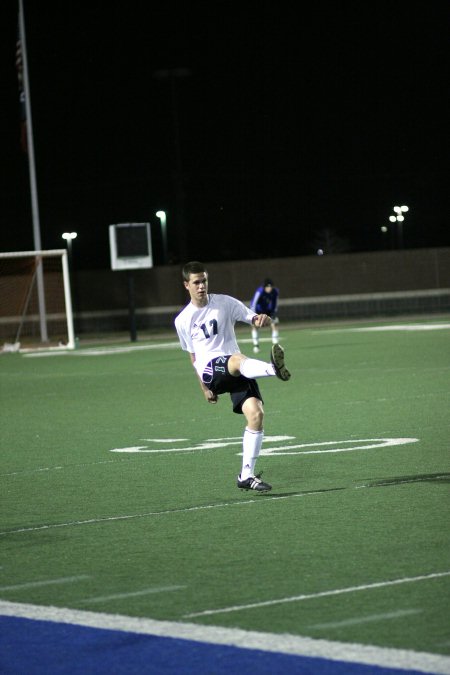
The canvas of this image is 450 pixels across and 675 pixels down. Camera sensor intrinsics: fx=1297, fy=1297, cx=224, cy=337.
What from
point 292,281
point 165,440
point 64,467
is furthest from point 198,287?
point 292,281

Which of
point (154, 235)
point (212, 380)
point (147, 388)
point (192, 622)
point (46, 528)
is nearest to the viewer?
point (192, 622)

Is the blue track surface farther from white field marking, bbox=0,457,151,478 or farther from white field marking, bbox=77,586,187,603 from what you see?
white field marking, bbox=0,457,151,478

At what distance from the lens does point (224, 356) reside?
10.3 meters

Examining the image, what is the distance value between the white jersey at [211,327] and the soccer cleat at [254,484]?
94 centimetres

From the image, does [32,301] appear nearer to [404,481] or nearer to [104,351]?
[104,351]

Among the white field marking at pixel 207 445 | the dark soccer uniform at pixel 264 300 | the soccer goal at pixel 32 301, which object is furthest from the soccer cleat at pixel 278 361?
the soccer goal at pixel 32 301

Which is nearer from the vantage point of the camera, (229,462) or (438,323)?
(229,462)

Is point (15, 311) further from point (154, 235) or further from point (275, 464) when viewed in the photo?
point (154, 235)

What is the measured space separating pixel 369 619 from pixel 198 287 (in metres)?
4.67

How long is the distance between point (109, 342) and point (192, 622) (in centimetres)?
3736

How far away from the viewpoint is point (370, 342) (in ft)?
108

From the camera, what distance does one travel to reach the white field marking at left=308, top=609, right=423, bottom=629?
19.7 feet

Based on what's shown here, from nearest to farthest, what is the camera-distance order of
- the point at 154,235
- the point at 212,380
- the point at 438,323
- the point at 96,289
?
1. the point at 212,380
2. the point at 438,323
3. the point at 96,289
4. the point at 154,235

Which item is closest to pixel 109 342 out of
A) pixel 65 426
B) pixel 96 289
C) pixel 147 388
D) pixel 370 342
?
pixel 96 289
